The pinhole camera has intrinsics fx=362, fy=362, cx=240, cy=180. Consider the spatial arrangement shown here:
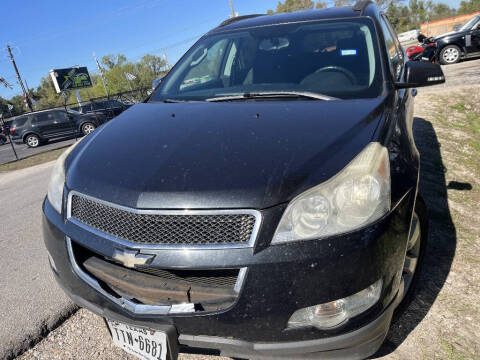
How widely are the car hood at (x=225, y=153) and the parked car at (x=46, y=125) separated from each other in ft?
55.5

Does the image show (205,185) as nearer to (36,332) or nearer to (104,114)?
(36,332)

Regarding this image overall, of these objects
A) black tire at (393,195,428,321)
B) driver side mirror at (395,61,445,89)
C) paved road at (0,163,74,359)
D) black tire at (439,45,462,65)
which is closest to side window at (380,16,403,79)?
driver side mirror at (395,61,445,89)

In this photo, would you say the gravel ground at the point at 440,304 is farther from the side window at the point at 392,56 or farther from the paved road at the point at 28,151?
the paved road at the point at 28,151

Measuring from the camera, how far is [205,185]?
1.45 meters

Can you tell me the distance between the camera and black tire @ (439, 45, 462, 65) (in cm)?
1390

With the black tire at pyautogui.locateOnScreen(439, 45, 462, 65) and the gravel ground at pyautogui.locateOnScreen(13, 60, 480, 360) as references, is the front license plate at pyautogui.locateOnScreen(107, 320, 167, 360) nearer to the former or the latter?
the gravel ground at pyautogui.locateOnScreen(13, 60, 480, 360)

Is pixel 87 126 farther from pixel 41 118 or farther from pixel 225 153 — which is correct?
pixel 225 153

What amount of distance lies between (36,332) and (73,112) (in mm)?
17691

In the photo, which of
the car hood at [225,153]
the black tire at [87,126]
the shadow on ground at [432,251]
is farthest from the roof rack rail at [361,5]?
the black tire at [87,126]

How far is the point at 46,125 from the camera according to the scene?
689 inches

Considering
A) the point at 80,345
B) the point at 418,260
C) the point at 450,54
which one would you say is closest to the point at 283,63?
the point at 418,260

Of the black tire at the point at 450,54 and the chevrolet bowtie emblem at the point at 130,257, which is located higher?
the chevrolet bowtie emblem at the point at 130,257

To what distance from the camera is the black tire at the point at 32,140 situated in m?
17.4

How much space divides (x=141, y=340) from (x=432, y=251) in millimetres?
2200
